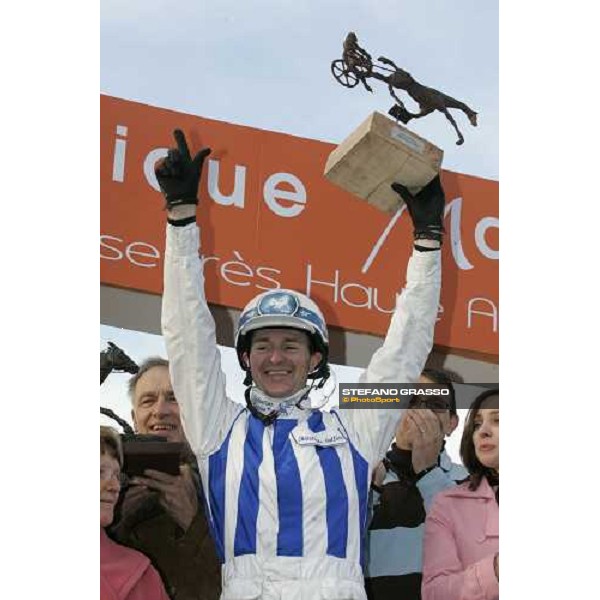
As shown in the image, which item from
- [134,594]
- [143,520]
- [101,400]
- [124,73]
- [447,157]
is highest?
[124,73]

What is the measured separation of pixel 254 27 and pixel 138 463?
155 cm

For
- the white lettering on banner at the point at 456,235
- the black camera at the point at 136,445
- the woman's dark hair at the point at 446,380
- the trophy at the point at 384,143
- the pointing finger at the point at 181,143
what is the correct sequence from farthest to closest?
1. the white lettering on banner at the point at 456,235
2. the woman's dark hair at the point at 446,380
3. the black camera at the point at 136,445
4. the trophy at the point at 384,143
5. the pointing finger at the point at 181,143

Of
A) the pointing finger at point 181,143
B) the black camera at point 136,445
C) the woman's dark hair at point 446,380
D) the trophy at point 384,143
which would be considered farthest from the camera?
the woman's dark hair at point 446,380

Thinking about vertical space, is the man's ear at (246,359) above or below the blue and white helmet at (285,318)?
below

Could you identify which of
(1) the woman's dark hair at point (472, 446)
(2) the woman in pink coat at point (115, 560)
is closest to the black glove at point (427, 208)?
(1) the woman's dark hair at point (472, 446)

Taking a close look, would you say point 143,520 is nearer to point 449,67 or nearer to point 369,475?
point 369,475

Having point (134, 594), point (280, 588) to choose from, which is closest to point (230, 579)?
point (280, 588)

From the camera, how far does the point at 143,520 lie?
3539 millimetres

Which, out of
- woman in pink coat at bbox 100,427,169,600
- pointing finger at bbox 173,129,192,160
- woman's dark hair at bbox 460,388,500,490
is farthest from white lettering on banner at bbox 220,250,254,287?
woman's dark hair at bbox 460,388,500,490

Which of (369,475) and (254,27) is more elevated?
(254,27)

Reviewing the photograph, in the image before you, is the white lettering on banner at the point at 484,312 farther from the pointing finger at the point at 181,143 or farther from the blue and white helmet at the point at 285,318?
the pointing finger at the point at 181,143

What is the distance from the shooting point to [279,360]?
3381 mm

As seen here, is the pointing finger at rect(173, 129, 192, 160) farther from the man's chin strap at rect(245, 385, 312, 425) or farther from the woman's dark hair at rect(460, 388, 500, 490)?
the woman's dark hair at rect(460, 388, 500, 490)

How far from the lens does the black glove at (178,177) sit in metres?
3.26
